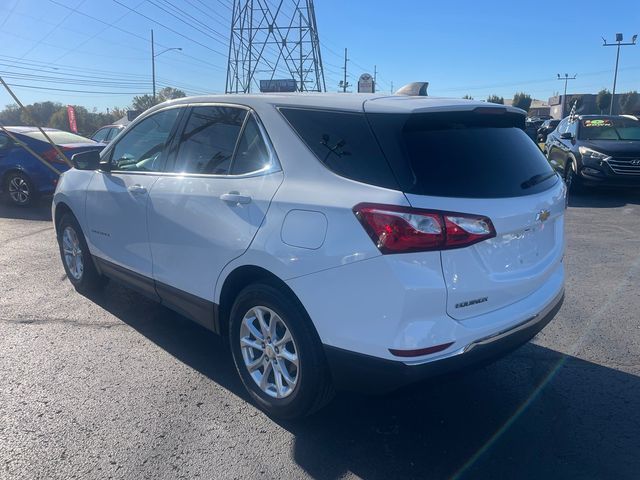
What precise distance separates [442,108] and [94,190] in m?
3.22

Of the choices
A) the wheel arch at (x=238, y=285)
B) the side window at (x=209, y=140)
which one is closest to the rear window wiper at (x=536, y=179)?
the wheel arch at (x=238, y=285)

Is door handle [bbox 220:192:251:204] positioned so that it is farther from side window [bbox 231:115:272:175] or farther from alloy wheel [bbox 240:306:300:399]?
alloy wheel [bbox 240:306:300:399]

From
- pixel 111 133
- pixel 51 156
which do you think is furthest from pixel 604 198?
pixel 111 133

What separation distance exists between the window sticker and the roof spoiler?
9.97 meters

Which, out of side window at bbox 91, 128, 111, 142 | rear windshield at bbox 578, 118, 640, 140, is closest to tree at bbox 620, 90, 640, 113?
rear windshield at bbox 578, 118, 640, 140

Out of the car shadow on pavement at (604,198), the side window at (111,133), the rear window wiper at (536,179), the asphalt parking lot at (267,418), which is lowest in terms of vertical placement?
the asphalt parking lot at (267,418)

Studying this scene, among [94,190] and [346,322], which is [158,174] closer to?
[94,190]

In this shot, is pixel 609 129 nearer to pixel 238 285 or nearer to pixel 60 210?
pixel 60 210

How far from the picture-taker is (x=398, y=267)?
2516 millimetres

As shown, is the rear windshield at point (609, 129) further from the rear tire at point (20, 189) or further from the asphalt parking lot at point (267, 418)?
the rear tire at point (20, 189)

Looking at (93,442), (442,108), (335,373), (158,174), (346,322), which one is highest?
(442,108)

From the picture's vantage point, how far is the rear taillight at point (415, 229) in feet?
8.29

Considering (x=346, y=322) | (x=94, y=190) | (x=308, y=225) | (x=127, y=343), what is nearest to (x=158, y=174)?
(x=94, y=190)

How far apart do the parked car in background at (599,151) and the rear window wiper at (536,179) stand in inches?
277
